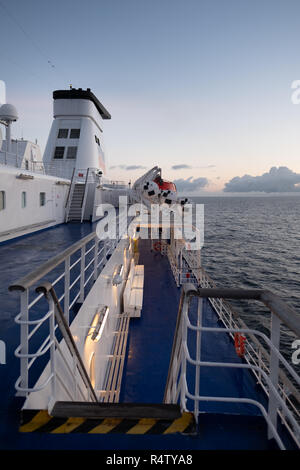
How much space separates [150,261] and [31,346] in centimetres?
1259

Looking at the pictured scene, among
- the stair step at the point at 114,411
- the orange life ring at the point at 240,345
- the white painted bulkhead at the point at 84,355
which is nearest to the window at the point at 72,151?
the white painted bulkhead at the point at 84,355

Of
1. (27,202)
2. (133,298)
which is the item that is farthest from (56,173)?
(133,298)

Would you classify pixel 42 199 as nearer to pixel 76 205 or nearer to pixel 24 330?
pixel 76 205

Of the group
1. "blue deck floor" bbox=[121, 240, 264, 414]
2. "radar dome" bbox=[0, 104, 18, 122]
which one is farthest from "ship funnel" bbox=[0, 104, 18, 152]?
"blue deck floor" bbox=[121, 240, 264, 414]

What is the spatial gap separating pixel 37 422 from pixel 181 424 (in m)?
0.97

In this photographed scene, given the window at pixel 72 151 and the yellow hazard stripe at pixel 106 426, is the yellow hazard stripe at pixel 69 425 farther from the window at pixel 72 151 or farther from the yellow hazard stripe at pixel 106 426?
the window at pixel 72 151

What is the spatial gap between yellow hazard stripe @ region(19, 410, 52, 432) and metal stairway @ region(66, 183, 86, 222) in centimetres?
1322

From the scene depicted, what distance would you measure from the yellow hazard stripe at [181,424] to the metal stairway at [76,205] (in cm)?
1349

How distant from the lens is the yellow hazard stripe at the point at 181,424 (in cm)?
179

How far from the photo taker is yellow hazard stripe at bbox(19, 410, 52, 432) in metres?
1.77

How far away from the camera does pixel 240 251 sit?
30.8 m

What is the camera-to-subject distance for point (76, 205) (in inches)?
580

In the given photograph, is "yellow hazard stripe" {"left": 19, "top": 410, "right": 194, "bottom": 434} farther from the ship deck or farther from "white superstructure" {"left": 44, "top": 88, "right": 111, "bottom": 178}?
"white superstructure" {"left": 44, "top": 88, "right": 111, "bottom": 178}

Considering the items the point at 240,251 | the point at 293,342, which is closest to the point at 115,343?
the point at 293,342
